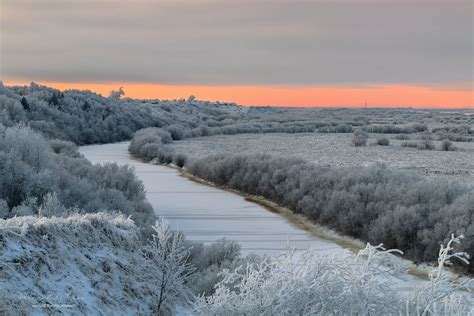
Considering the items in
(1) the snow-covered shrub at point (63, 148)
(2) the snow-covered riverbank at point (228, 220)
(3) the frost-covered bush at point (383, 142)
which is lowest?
(2) the snow-covered riverbank at point (228, 220)

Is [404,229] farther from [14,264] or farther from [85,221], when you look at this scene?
[14,264]

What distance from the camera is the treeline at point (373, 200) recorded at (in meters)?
11.2

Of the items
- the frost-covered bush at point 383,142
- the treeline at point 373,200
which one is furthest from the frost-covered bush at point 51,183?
the frost-covered bush at point 383,142

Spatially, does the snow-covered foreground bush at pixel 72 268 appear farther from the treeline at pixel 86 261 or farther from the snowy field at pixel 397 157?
the snowy field at pixel 397 157

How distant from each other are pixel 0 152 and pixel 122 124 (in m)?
37.6

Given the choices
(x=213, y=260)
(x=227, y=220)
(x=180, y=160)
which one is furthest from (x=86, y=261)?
(x=180, y=160)

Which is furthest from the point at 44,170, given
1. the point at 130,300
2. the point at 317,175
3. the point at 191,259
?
the point at 317,175

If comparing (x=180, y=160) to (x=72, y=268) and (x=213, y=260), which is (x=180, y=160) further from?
(x=72, y=268)

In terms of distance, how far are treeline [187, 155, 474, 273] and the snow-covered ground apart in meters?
0.83

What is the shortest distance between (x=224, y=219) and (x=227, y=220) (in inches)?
5.1

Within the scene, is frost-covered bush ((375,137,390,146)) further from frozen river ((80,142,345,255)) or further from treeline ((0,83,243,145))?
treeline ((0,83,243,145))

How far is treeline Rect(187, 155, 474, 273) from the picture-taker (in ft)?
36.9

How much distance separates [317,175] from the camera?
1669 cm

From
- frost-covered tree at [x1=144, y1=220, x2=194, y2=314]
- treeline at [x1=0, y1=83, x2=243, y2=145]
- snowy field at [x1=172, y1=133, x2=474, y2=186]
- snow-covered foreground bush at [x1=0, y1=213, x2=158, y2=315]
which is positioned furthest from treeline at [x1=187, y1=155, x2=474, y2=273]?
treeline at [x1=0, y1=83, x2=243, y2=145]
